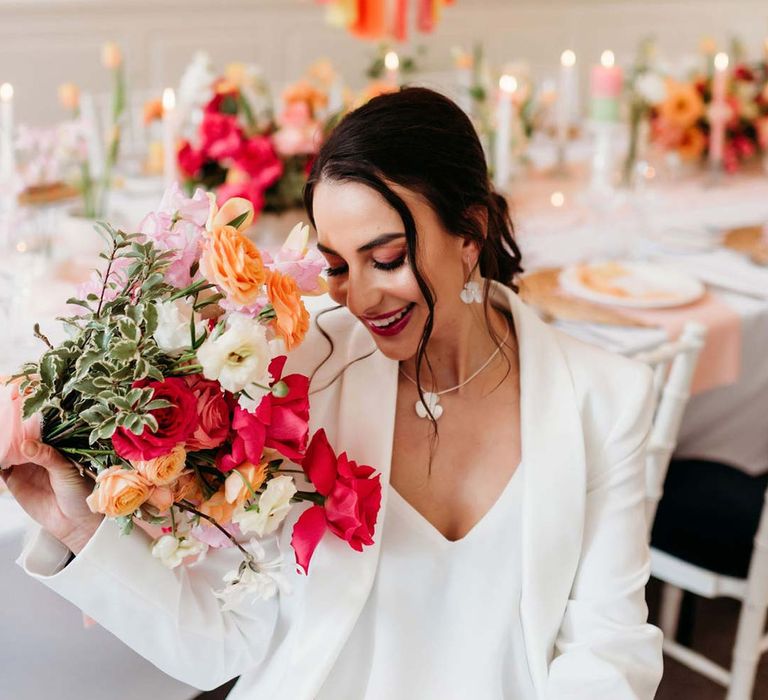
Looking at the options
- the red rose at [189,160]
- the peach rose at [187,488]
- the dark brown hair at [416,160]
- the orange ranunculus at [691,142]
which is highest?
the dark brown hair at [416,160]

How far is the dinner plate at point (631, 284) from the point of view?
2.12m

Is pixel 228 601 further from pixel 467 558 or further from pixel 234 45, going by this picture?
pixel 234 45

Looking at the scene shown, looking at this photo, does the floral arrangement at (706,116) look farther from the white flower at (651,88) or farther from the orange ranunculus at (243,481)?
the orange ranunculus at (243,481)

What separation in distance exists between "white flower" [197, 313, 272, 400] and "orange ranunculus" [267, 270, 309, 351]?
→ 0.04 meters

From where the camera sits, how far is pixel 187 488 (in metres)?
1.00

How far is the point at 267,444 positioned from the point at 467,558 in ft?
1.26

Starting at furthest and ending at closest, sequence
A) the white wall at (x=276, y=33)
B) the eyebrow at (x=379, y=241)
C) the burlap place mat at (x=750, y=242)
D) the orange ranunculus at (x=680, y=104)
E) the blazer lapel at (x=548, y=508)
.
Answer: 1. the white wall at (x=276, y=33)
2. the orange ranunculus at (x=680, y=104)
3. the burlap place mat at (x=750, y=242)
4. the blazer lapel at (x=548, y=508)
5. the eyebrow at (x=379, y=241)

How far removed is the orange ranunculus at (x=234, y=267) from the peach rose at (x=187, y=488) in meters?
0.20

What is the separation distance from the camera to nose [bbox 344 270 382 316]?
112 cm

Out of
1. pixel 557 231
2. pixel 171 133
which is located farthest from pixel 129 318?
pixel 557 231

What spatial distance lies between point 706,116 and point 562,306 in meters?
1.35

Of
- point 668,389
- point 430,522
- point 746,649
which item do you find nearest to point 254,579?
point 430,522

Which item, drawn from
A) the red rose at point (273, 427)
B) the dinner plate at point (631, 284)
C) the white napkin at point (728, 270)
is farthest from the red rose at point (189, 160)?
the red rose at point (273, 427)

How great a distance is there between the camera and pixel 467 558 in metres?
1.25
